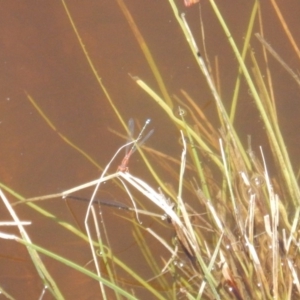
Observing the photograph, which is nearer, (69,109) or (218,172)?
(218,172)

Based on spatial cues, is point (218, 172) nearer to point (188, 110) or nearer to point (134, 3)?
point (188, 110)

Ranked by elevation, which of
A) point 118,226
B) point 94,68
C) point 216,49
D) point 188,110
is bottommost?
point 118,226

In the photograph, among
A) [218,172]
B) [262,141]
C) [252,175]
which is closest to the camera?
[252,175]

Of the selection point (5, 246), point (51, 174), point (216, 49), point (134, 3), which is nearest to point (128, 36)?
point (134, 3)

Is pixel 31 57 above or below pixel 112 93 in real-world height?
above

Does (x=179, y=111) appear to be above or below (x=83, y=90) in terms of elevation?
below

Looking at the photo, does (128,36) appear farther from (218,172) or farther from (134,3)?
(218,172)

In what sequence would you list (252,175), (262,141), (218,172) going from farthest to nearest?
(262,141) → (218,172) → (252,175)
